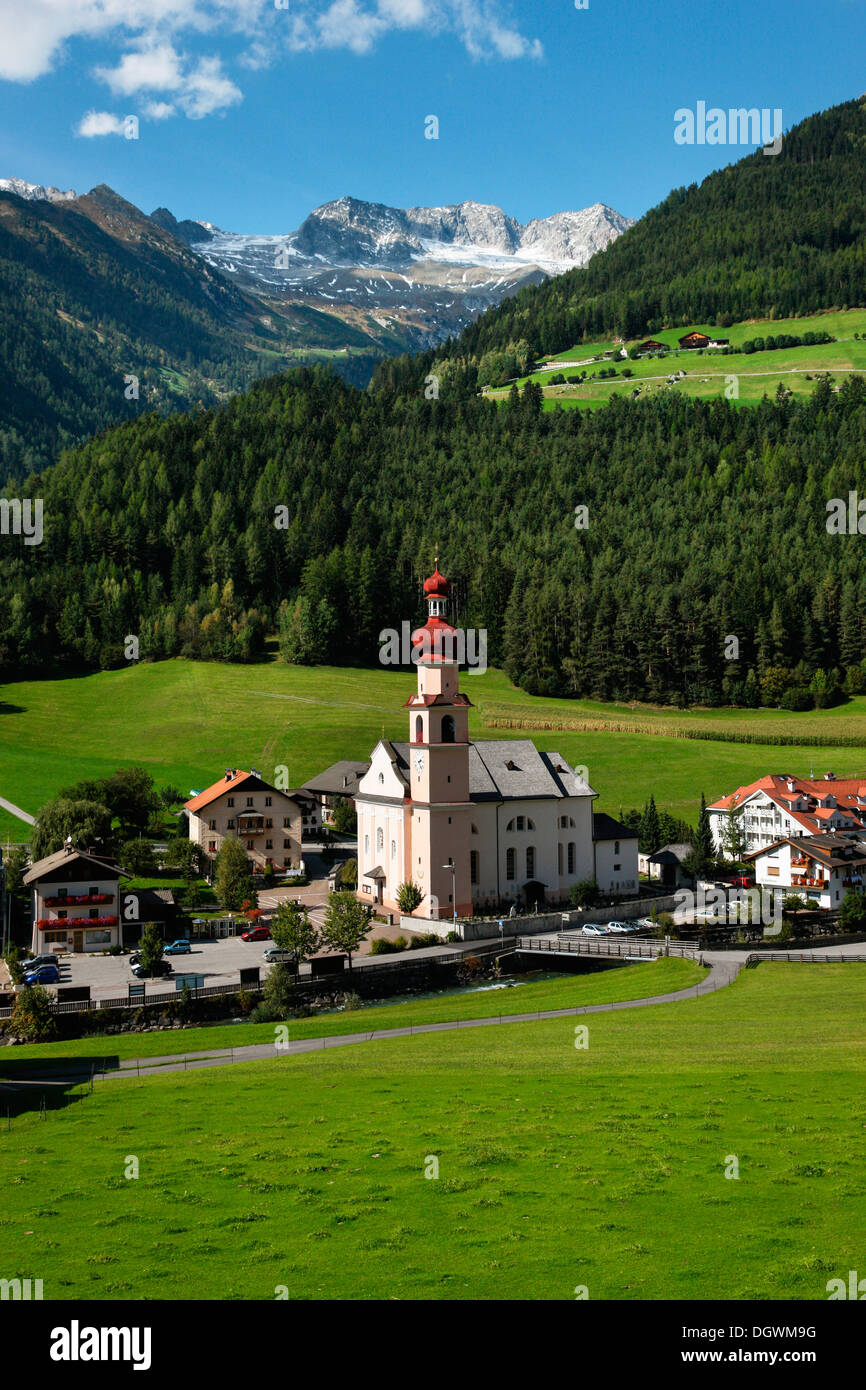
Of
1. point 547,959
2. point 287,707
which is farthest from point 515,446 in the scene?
point 547,959

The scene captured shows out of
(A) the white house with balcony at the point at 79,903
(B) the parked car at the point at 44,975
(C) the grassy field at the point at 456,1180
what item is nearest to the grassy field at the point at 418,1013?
(C) the grassy field at the point at 456,1180

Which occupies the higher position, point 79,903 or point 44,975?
point 79,903

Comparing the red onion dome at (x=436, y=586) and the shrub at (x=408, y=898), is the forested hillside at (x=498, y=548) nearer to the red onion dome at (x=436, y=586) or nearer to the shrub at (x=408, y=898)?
the red onion dome at (x=436, y=586)

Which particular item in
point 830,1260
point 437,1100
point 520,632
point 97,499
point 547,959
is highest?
point 97,499

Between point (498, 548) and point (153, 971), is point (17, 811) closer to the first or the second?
point (153, 971)

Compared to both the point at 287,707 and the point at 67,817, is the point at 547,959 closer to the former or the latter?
the point at 67,817

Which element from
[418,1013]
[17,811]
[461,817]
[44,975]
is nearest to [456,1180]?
[418,1013]
